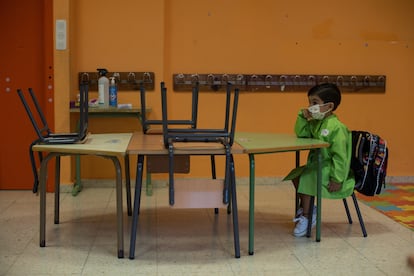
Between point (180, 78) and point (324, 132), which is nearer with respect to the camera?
point (324, 132)

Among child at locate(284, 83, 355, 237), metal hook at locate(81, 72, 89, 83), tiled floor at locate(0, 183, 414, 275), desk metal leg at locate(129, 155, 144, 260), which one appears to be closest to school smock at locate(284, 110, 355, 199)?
child at locate(284, 83, 355, 237)

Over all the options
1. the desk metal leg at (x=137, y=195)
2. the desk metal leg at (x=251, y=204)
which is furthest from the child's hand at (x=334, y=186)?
the desk metal leg at (x=137, y=195)

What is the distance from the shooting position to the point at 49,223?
3.63 metres

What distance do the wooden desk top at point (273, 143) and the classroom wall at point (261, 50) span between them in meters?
1.55

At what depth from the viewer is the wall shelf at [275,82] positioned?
4902mm

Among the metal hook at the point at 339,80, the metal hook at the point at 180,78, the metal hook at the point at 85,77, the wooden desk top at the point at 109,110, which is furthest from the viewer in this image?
the metal hook at the point at 339,80

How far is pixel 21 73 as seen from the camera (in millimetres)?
4668

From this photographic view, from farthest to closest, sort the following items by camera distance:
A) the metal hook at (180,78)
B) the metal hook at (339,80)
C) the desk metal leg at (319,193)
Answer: the metal hook at (339,80), the metal hook at (180,78), the desk metal leg at (319,193)

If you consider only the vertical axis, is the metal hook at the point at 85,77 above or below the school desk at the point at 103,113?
above

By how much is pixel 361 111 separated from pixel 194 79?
1657 mm

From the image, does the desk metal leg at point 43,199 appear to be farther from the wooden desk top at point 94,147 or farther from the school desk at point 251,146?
the school desk at point 251,146

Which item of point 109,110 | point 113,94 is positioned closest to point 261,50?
point 113,94

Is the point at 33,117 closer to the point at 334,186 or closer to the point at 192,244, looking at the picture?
the point at 192,244

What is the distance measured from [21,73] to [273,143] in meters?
2.64
